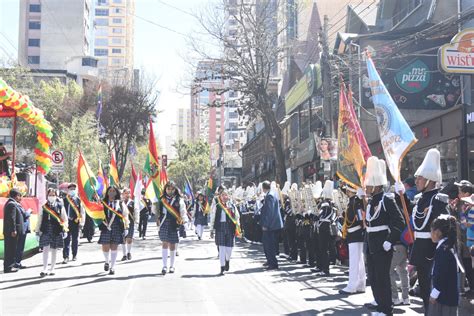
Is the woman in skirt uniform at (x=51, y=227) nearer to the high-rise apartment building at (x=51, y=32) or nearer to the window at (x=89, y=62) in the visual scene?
the window at (x=89, y=62)

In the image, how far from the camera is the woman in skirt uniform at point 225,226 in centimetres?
1302

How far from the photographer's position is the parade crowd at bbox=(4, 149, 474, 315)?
24.4ft

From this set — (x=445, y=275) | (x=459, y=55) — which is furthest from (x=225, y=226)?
(x=459, y=55)

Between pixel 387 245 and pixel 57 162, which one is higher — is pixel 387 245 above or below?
below

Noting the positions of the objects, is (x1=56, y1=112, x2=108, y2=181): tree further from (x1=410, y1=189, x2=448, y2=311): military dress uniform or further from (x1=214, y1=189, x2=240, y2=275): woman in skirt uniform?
(x1=410, y1=189, x2=448, y2=311): military dress uniform

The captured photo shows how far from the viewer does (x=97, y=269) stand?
13.8 meters

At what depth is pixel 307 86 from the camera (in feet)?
95.7

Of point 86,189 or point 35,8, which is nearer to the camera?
point 86,189

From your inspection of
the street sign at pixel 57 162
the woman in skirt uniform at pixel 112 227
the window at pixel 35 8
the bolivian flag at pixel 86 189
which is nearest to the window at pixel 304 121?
the street sign at pixel 57 162

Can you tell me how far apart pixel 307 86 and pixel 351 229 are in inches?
767

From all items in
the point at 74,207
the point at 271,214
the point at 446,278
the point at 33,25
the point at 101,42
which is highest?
the point at 101,42

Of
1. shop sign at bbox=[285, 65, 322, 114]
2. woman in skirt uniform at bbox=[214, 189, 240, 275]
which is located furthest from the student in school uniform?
shop sign at bbox=[285, 65, 322, 114]

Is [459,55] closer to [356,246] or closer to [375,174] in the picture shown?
[356,246]

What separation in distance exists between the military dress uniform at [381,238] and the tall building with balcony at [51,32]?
3135 inches
